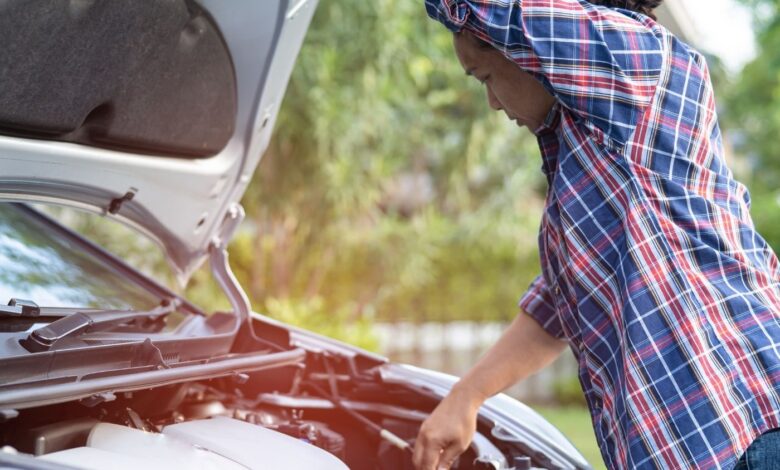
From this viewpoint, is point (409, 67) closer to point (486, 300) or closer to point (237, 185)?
point (486, 300)

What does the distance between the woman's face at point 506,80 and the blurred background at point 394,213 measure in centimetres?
389

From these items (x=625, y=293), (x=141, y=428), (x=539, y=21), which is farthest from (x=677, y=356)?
(x=141, y=428)

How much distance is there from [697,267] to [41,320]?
4.07ft

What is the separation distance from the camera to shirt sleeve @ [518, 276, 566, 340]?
2.00 metres

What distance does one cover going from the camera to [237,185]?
2428 mm

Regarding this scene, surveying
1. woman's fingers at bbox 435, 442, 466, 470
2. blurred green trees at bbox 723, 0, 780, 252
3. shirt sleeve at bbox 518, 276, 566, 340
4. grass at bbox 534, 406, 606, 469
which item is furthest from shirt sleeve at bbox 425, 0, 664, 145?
blurred green trees at bbox 723, 0, 780, 252

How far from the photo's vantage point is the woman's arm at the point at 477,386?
1.94 m

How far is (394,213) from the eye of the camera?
8094 mm

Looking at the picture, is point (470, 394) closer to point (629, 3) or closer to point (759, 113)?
point (629, 3)

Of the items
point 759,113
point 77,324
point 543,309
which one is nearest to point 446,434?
point 543,309

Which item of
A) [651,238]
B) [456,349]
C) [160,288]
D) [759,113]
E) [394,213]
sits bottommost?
[456,349]

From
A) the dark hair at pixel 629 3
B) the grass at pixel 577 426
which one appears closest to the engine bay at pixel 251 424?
the dark hair at pixel 629 3

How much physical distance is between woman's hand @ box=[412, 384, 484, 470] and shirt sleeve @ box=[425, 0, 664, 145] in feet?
2.34

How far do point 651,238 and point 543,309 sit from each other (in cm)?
53
